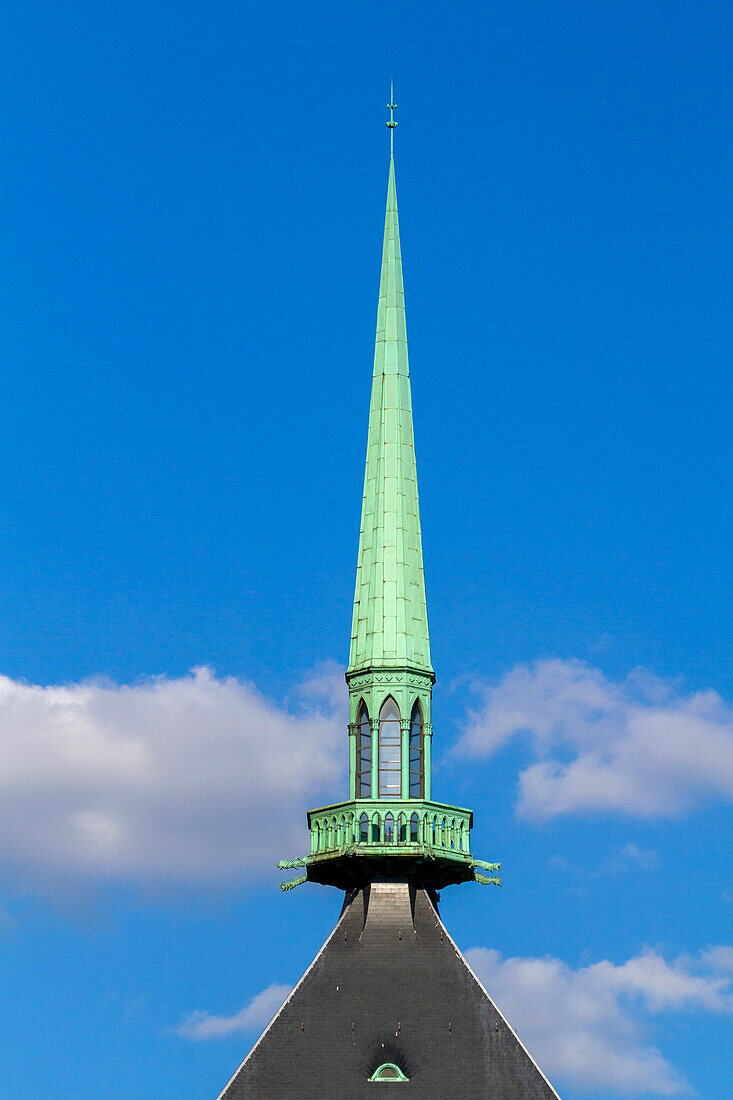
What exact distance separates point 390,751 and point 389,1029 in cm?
896

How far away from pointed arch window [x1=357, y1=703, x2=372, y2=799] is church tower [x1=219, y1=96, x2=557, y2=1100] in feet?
0.14

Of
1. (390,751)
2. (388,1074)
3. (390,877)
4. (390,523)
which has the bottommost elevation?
(388,1074)

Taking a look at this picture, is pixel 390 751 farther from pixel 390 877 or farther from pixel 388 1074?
pixel 388 1074

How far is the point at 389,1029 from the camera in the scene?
208 feet

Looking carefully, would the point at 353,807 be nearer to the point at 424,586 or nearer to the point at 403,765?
the point at 403,765

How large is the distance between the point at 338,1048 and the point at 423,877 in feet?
22.0

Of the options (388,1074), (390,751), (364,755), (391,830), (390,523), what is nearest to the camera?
(388,1074)

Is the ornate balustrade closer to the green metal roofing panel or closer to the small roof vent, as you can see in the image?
the green metal roofing panel

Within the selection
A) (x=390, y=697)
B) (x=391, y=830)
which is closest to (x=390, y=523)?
(x=390, y=697)

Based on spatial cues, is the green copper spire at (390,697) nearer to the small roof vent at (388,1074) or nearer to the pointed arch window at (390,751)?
the pointed arch window at (390,751)

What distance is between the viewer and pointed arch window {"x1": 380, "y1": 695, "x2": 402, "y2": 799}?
68312 mm

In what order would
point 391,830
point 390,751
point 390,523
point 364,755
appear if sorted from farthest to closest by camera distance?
1. point 390,523
2. point 364,755
3. point 390,751
4. point 391,830

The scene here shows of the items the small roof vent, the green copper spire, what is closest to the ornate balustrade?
the green copper spire

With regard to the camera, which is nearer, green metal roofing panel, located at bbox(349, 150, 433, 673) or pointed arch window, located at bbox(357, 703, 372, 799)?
pointed arch window, located at bbox(357, 703, 372, 799)
